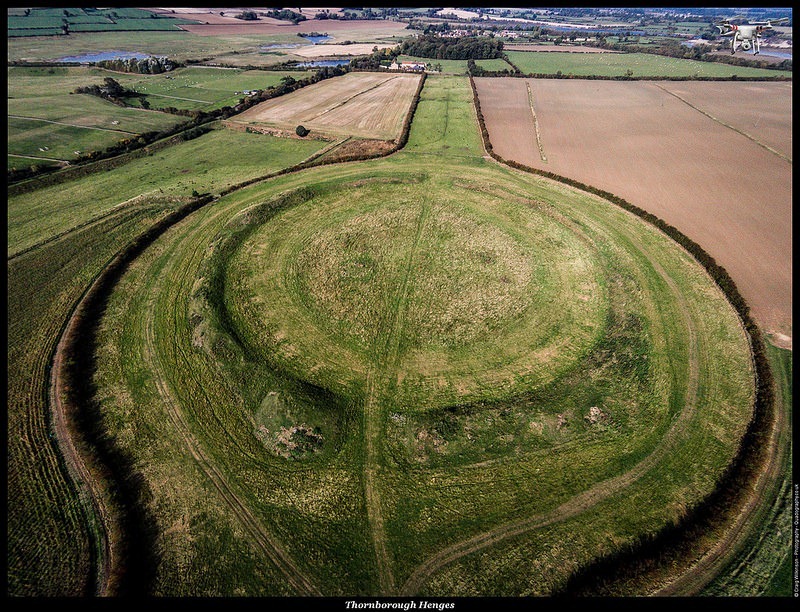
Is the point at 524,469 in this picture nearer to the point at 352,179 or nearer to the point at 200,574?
the point at 200,574

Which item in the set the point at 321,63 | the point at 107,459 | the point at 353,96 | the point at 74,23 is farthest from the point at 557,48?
the point at 74,23

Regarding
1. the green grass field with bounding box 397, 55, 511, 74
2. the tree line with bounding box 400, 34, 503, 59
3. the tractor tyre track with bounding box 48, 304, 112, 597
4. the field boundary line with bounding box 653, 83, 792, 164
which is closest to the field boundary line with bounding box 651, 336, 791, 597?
the tractor tyre track with bounding box 48, 304, 112, 597

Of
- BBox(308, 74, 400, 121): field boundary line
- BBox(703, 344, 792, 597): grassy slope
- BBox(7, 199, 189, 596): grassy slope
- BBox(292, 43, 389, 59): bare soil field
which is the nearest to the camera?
BBox(703, 344, 792, 597): grassy slope

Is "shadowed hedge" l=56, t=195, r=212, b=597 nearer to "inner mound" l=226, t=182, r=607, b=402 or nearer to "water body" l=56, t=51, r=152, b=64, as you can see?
"inner mound" l=226, t=182, r=607, b=402

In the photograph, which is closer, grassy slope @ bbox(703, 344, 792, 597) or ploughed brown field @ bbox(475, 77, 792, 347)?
grassy slope @ bbox(703, 344, 792, 597)

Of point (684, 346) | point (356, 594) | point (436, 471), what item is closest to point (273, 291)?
point (436, 471)

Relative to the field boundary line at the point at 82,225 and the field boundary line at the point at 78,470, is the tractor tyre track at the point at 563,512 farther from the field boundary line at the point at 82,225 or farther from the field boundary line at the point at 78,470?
the field boundary line at the point at 82,225

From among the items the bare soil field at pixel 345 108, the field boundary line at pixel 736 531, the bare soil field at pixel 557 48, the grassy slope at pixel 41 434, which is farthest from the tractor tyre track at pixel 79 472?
the bare soil field at pixel 557 48
